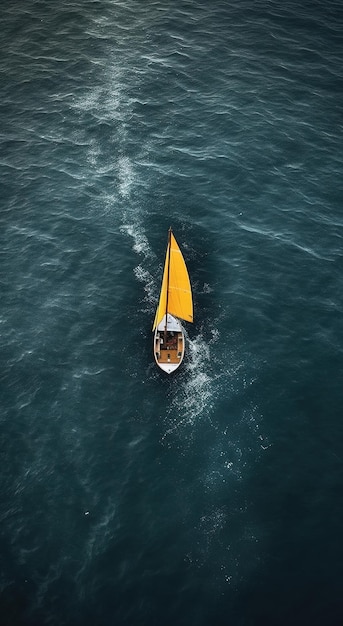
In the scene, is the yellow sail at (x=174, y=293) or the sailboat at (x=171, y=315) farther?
the yellow sail at (x=174, y=293)

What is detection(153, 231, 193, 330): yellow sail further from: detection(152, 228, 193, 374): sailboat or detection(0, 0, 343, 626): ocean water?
detection(0, 0, 343, 626): ocean water

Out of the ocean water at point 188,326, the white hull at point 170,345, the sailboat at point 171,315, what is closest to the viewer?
the ocean water at point 188,326

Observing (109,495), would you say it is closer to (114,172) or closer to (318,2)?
(114,172)

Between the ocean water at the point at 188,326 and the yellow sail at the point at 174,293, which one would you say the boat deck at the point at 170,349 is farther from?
the yellow sail at the point at 174,293

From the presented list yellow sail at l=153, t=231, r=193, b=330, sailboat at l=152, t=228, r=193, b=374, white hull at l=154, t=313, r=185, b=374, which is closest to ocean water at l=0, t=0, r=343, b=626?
white hull at l=154, t=313, r=185, b=374

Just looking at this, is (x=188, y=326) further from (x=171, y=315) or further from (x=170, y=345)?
(x=170, y=345)

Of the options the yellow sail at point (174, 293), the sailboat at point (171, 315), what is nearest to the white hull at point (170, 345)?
the sailboat at point (171, 315)
